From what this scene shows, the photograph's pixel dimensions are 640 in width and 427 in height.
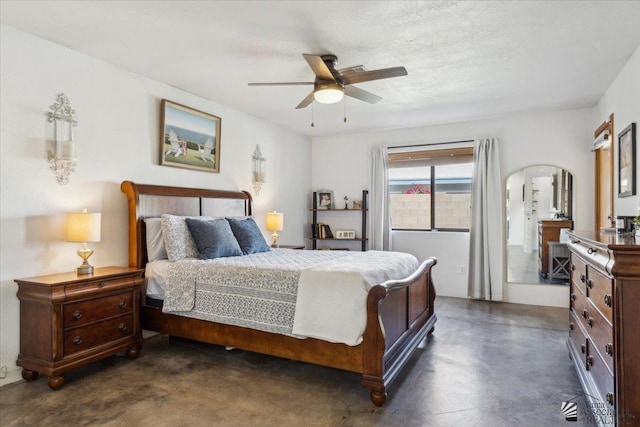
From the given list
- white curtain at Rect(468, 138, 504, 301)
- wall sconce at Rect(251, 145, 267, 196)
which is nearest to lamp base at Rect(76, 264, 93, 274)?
wall sconce at Rect(251, 145, 267, 196)

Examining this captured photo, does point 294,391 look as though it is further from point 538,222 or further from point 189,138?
point 538,222

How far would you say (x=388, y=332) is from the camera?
261 cm

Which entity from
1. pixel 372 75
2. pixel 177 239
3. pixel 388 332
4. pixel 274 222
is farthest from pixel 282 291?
pixel 274 222

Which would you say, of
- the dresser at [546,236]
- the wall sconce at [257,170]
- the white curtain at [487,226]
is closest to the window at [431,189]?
the white curtain at [487,226]

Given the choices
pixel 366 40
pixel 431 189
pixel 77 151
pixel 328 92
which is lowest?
pixel 431 189

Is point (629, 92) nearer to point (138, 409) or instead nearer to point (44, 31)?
point (138, 409)

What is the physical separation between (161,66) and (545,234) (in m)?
5.09

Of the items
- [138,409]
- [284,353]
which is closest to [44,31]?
[138,409]

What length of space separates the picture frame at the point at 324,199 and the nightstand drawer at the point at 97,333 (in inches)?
152

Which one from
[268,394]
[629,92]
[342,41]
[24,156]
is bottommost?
[268,394]

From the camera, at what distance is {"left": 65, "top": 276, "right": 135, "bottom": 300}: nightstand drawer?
272 cm

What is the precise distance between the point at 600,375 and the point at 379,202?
4.17m

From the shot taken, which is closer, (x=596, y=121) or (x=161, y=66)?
(x=161, y=66)

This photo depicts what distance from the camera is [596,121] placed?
15.3 feet
